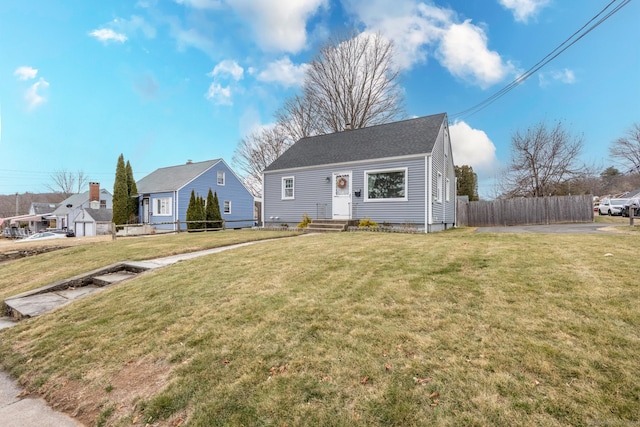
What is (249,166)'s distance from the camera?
A: 106ft

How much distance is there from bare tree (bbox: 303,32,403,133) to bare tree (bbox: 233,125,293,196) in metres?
5.71

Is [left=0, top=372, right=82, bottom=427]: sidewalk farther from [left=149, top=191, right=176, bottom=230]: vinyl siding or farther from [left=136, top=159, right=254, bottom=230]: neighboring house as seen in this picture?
[left=149, top=191, right=176, bottom=230]: vinyl siding

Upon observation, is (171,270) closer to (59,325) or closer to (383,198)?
(59,325)

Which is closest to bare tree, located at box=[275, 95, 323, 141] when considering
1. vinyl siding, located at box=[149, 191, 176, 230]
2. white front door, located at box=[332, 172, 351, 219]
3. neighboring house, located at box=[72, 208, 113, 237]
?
vinyl siding, located at box=[149, 191, 176, 230]

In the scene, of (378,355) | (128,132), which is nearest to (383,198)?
(378,355)

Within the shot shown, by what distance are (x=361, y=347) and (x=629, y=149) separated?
4268 centimetres

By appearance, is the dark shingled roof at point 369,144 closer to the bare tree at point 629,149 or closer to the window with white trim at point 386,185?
the window with white trim at point 386,185

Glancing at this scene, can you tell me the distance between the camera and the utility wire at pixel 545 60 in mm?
8577

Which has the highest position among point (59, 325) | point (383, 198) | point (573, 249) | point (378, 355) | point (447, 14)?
point (447, 14)

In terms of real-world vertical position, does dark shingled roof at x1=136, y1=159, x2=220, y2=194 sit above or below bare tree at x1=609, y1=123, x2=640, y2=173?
below

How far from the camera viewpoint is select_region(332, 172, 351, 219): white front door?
1409cm

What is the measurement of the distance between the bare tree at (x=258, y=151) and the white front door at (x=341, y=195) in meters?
16.1

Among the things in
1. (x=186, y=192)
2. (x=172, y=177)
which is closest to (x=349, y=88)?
(x=186, y=192)

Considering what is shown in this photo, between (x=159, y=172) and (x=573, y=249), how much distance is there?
31.8m
